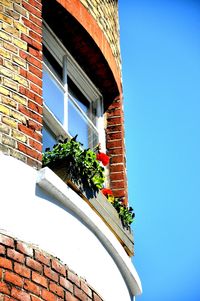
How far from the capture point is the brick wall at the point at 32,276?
5359mm

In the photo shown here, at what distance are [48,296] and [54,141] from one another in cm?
224

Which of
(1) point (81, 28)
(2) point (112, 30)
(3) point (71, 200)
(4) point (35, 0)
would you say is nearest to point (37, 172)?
(3) point (71, 200)

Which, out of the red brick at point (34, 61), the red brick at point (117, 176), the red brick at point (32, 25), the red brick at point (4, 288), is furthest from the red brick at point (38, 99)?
the red brick at point (117, 176)

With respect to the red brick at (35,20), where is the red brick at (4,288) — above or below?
below

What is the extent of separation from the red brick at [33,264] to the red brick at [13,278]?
17 cm

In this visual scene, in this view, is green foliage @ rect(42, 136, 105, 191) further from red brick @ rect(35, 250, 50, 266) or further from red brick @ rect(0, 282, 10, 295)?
red brick @ rect(0, 282, 10, 295)

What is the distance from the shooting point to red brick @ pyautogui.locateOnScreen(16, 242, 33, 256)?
557cm

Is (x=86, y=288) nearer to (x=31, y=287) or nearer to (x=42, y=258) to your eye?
(x=42, y=258)

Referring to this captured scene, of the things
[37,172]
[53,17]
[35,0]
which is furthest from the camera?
[53,17]

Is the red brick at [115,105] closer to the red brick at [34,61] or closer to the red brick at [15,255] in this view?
the red brick at [34,61]

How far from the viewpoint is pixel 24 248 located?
5609 mm

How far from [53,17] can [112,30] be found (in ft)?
3.94

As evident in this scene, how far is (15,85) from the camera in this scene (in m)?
6.44

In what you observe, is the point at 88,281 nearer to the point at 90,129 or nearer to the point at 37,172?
the point at 37,172
